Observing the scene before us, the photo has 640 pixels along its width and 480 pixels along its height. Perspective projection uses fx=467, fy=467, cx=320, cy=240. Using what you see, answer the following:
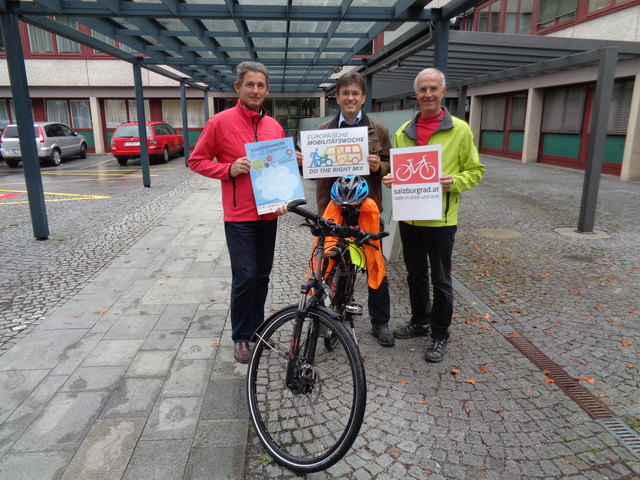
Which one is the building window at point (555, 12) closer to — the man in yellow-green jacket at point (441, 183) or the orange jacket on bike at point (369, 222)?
the man in yellow-green jacket at point (441, 183)

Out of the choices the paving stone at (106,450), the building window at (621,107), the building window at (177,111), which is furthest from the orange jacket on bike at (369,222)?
the building window at (177,111)

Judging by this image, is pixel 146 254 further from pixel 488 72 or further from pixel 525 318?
pixel 488 72

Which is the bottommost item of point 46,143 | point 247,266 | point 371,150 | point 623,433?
point 623,433

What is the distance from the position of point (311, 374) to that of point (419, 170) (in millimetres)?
1545

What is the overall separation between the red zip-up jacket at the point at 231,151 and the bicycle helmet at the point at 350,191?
0.50m

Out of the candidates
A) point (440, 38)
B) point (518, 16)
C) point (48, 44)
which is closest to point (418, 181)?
point (440, 38)

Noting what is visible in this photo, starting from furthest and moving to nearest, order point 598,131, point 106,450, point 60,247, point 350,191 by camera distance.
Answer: point 598,131 < point 60,247 < point 350,191 < point 106,450

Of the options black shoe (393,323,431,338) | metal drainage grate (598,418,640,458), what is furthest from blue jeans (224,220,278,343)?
metal drainage grate (598,418,640,458)

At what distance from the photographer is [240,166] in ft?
9.73

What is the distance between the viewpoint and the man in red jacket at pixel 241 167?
3.05 metres

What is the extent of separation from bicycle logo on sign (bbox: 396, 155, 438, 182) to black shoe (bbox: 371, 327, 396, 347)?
128 cm

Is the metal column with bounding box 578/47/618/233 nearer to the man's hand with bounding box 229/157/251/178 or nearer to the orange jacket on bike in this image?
the orange jacket on bike

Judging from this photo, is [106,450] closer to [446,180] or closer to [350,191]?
[350,191]

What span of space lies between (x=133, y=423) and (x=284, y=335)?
1101 mm
